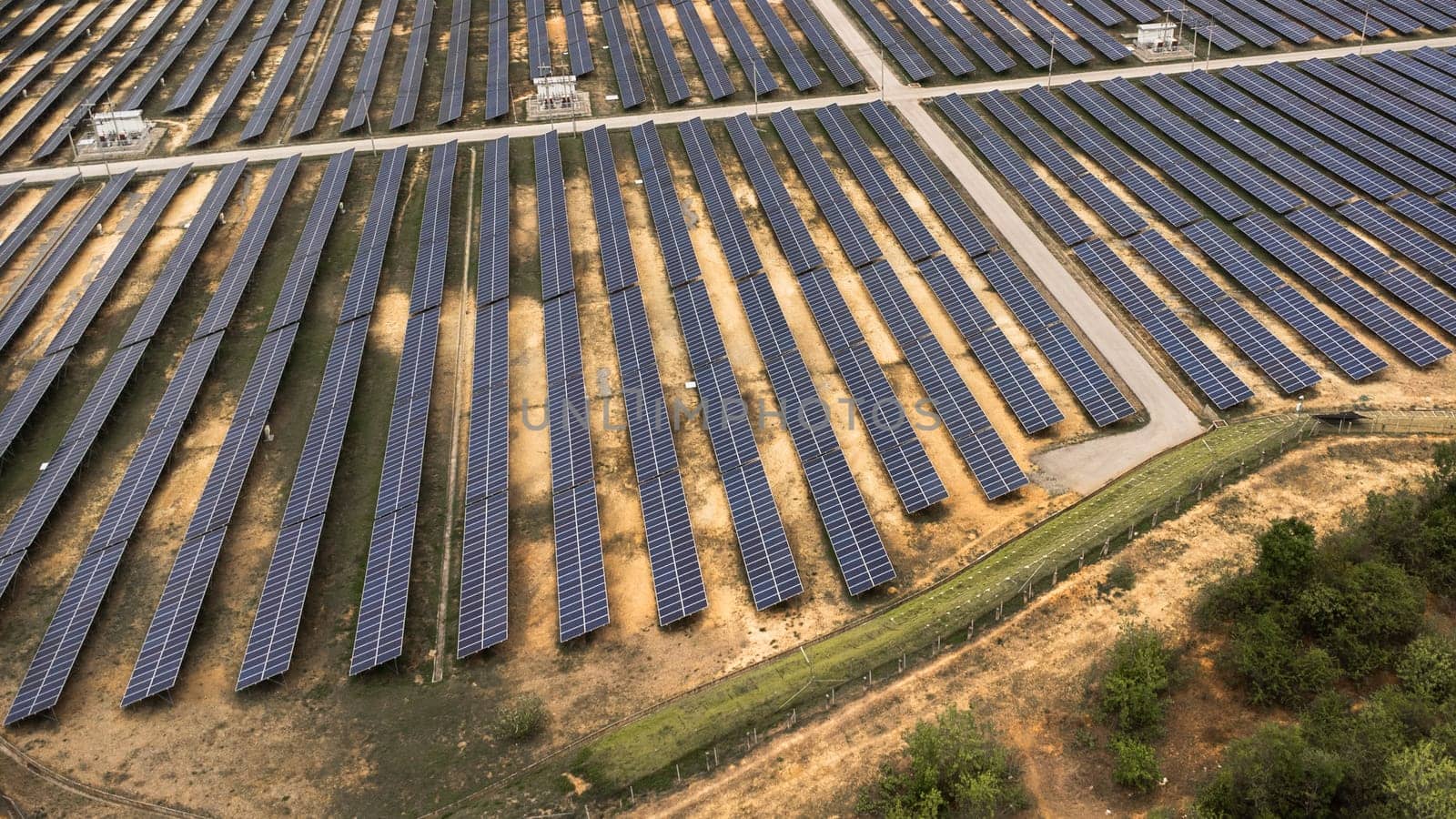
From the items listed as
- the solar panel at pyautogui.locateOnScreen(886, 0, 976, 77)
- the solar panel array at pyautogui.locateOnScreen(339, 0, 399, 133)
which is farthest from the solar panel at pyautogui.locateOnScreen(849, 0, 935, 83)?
the solar panel array at pyautogui.locateOnScreen(339, 0, 399, 133)

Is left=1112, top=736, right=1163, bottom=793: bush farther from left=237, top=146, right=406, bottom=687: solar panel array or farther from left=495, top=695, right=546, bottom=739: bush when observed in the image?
left=237, top=146, right=406, bottom=687: solar panel array

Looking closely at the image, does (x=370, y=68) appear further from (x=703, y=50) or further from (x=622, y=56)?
(x=703, y=50)

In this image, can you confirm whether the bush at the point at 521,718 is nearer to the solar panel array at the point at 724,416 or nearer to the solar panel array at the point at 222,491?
the solar panel array at the point at 724,416

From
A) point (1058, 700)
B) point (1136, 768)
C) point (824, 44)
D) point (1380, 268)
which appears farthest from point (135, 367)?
point (1380, 268)

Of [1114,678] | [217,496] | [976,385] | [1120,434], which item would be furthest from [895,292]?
[217,496]

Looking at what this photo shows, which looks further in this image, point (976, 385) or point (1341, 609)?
point (976, 385)

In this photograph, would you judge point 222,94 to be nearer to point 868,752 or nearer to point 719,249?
point 719,249

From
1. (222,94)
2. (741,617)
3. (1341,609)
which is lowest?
(741,617)
